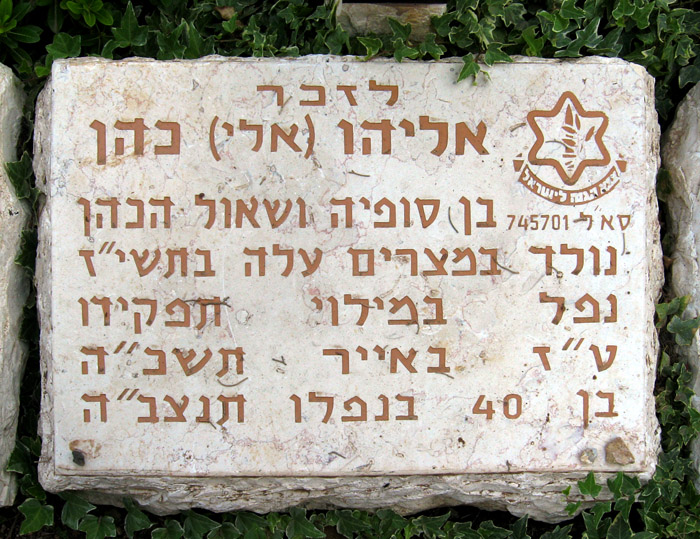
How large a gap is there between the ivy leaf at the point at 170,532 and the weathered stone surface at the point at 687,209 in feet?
7.26

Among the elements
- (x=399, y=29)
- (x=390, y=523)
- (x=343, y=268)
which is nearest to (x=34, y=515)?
(x=390, y=523)

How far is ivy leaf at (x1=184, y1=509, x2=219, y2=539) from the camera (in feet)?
8.77

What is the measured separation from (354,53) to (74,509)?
7.27ft

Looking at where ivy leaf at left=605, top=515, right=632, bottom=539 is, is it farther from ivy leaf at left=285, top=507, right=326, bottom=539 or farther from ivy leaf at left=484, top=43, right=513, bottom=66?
ivy leaf at left=484, top=43, right=513, bottom=66

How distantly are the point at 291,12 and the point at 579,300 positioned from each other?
1708mm

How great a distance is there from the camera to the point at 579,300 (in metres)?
2.46

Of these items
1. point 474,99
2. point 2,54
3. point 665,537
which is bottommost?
point 665,537

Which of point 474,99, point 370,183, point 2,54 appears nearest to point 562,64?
point 474,99

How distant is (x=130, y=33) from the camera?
8.86ft

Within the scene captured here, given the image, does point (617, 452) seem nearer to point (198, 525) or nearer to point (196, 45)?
point (198, 525)

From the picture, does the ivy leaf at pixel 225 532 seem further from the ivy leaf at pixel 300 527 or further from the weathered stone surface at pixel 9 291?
the weathered stone surface at pixel 9 291

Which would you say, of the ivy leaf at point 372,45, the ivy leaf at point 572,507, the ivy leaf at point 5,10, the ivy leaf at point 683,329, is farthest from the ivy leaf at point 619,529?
the ivy leaf at point 5,10

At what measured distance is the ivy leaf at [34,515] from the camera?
2584 mm

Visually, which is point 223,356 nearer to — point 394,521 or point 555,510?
point 394,521
